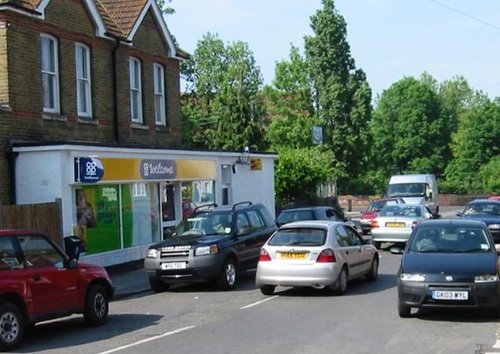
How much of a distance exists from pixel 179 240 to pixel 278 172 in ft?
73.0

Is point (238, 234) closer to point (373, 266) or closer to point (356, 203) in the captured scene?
point (373, 266)

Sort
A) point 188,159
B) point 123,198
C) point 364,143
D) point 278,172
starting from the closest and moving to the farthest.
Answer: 1. point 123,198
2. point 188,159
3. point 278,172
4. point 364,143

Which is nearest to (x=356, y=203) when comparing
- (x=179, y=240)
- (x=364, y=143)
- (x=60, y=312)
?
(x=364, y=143)

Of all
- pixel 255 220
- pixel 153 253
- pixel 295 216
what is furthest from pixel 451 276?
pixel 295 216

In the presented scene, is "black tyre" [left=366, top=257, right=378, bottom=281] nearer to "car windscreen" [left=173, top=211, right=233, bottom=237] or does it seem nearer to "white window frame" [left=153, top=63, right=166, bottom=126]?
"car windscreen" [left=173, top=211, right=233, bottom=237]

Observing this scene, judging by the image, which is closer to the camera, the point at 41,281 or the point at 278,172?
the point at 41,281

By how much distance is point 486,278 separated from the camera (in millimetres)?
11570

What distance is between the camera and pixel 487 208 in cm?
2711

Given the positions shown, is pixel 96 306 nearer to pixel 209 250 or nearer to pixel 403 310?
pixel 209 250

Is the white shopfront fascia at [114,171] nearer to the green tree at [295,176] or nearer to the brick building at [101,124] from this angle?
the brick building at [101,124]

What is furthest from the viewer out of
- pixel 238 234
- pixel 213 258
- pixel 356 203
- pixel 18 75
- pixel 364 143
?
pixel 356 203

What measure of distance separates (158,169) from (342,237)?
30.7 ft

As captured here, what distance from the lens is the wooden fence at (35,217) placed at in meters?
17.6

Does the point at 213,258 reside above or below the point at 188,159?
below
